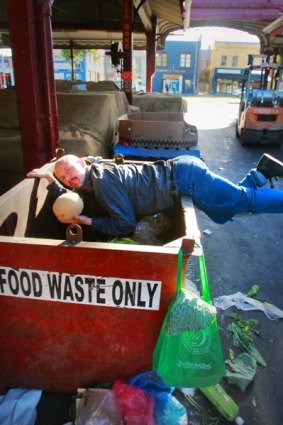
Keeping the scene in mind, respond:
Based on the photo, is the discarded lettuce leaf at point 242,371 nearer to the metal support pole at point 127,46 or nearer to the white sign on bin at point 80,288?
the white sign on bin at point 80,288

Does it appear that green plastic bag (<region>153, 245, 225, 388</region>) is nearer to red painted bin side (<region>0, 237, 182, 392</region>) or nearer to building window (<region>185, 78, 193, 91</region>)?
red painted bin side (<region>0, 237, 182, 392</region>)

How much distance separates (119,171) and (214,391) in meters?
1.77

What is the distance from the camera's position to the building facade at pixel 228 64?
174 ft

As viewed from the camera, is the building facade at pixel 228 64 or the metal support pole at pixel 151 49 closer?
the metal support pole at pixel 151 49

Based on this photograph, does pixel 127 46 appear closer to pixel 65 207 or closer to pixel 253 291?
pixel 253 291

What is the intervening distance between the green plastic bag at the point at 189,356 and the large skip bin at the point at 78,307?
0.15 meters

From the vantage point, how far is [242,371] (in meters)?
2.62

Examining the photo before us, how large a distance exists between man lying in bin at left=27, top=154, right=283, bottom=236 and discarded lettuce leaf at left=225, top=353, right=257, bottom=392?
3.98 ft

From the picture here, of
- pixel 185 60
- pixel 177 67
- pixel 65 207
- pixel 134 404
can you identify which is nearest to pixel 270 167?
pixel 65 207

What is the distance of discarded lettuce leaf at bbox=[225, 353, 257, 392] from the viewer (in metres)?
2.54

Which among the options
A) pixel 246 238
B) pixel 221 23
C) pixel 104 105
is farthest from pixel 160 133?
pixel 221 23

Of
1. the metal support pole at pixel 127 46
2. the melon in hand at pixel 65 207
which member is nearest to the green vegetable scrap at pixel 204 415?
the melon in hand at pixel 65 207

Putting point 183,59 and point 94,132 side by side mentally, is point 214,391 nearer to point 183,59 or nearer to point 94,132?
point 94,132

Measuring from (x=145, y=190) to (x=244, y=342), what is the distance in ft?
4.91
